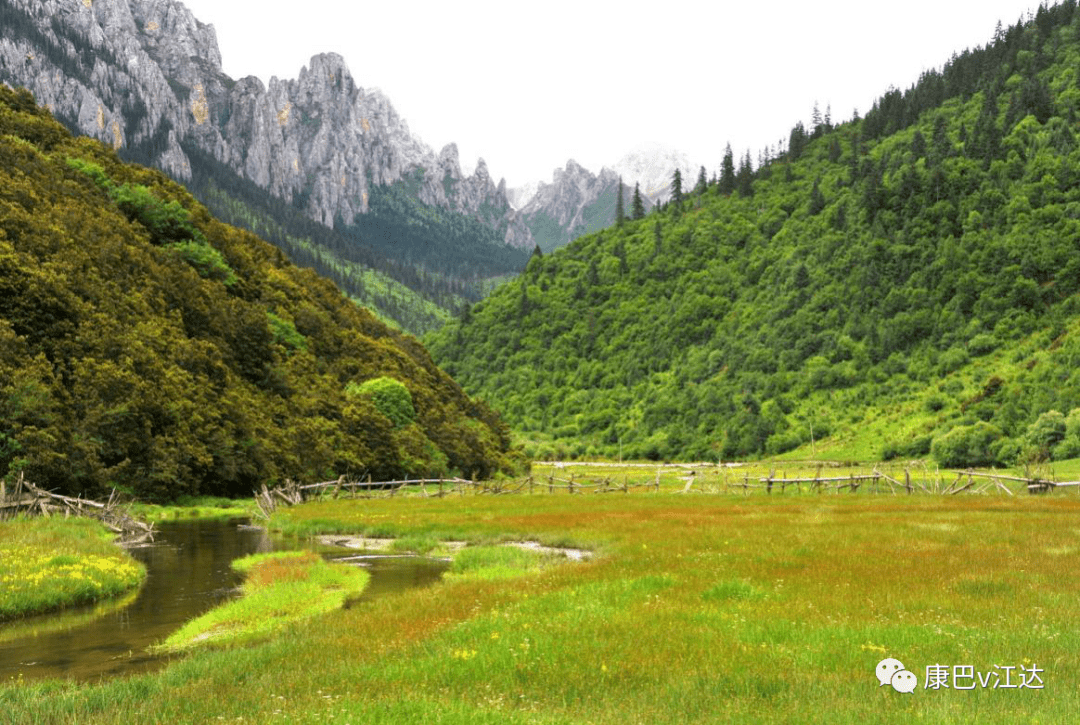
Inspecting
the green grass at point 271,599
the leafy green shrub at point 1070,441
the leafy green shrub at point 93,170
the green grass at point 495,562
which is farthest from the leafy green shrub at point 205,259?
the leafy green shrub at point 1070,441

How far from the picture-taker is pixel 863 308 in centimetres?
12525

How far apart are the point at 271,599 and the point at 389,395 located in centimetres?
5331

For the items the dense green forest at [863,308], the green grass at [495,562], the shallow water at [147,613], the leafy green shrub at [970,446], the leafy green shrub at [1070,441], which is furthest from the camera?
the dense green forest at [863,308]

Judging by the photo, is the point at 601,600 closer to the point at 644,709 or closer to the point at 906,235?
the point at 644,709

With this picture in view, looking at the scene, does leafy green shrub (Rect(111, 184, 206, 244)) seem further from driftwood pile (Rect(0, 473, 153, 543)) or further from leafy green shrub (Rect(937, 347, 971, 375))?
leafy green shrub (Rect(937, 347, 971, 375))

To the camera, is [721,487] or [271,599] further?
[721,487]

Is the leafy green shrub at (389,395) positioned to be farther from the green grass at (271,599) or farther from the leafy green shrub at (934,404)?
the leafy green shrub at (934,404)

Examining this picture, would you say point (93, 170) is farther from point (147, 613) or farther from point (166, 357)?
point (147, 613)

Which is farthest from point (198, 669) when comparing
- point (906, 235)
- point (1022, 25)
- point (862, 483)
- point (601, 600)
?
point (1022, 25)

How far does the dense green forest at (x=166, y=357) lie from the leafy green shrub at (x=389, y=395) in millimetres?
221

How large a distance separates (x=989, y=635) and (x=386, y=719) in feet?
33.2

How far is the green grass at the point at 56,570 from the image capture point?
1762 cm

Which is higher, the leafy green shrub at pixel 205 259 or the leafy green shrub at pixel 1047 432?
the leafy green shrub at pixel 205 259

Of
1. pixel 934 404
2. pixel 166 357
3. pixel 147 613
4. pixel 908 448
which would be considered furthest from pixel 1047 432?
pixel 166 357
